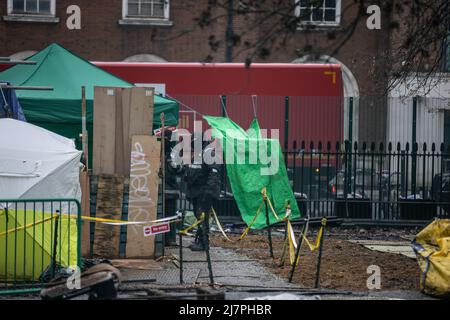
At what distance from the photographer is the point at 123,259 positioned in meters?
12.4

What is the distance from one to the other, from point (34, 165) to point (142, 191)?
6.49 ft

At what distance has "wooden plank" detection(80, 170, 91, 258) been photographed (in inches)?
484

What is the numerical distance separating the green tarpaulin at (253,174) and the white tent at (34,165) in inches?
226

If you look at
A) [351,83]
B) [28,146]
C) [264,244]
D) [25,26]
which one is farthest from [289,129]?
[25,26]

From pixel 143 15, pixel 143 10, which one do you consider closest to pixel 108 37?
pixel 143 15

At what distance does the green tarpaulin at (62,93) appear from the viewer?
52.7 feet

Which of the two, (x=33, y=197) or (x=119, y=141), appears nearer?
(x=33, y=197)

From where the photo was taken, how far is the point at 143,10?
3359 centimetres

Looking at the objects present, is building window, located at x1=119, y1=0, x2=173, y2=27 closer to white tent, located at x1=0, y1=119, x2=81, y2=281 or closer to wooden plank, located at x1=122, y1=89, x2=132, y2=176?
wooden plank, located at x1=122, y1=89, x2=132, y2=176

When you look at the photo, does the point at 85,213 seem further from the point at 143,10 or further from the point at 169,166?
the point at 143,10

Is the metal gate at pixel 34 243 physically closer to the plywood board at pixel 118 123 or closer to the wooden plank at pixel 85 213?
the wooden plank at pixel 85 213

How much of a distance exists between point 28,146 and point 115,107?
191 cm

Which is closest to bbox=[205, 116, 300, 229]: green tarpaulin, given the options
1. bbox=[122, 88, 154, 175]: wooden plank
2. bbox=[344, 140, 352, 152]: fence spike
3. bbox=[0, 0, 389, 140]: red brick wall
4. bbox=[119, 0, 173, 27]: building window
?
bbox=[344, 140, 352, 152]: fence spike
